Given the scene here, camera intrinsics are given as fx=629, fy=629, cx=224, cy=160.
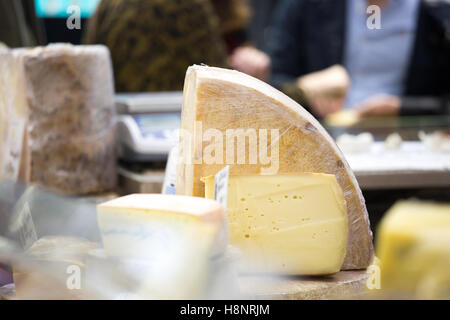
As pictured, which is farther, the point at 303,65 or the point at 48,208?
the point at 303,65

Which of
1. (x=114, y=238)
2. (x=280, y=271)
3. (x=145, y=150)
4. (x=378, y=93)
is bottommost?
(x=378, y=93)

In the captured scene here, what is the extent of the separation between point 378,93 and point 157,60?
3.85ft

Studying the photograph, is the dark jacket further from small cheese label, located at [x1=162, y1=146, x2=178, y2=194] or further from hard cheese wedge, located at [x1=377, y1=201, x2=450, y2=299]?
hard cheese wedge, located at [x1=377, y1=201, x2=450, y2=299]

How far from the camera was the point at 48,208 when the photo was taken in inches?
42.4

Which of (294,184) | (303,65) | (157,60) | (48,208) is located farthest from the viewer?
(303,65)

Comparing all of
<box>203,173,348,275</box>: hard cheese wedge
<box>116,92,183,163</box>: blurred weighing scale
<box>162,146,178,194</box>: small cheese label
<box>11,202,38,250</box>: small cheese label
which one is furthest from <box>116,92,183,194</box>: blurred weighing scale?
<box>203,173,348,275</box>: hard cheese wedge

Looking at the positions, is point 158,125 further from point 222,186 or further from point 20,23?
point 222,186

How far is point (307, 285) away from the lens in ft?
2.88

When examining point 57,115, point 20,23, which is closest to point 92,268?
point 57,115

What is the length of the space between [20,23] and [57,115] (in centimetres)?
38

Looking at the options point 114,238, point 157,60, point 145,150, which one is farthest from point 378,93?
point 114,238

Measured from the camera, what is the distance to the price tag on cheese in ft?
2.67

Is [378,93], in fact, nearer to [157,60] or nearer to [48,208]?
[157,60]

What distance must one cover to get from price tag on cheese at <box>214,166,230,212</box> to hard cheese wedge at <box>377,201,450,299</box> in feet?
0.91
